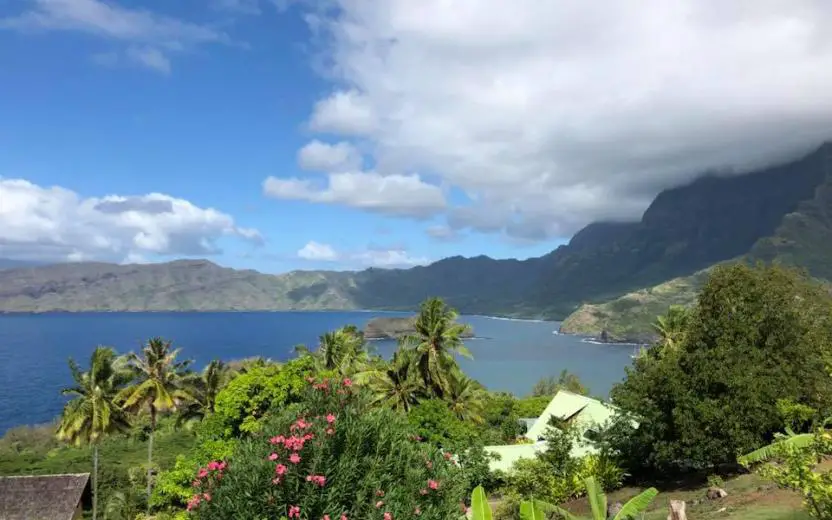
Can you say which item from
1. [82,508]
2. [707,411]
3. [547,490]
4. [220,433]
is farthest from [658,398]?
[82,508]

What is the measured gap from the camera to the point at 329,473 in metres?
8.84

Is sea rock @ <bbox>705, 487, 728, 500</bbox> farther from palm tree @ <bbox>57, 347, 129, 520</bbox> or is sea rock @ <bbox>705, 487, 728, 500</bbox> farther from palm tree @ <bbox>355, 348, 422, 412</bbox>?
palm tree @ <bbox>57, 347, 129, 520</bbox>

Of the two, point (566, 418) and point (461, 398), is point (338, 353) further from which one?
point (566, 418)

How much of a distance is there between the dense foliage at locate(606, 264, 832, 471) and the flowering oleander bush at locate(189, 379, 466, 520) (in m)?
18.7

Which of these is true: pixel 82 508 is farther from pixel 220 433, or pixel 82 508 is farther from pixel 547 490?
pixel 547 490

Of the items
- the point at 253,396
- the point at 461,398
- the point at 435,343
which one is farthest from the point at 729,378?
the point at 253,396

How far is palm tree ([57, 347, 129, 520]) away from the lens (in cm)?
3688

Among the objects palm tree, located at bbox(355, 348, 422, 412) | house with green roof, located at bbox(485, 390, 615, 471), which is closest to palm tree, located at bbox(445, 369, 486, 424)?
palm tree, located at bbox(355, 348, 422, 412)

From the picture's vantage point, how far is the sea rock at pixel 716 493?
71.2ft

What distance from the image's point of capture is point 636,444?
98.7 feet

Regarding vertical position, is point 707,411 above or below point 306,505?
below

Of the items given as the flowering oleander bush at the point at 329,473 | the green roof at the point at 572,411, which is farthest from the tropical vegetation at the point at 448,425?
the green roof at the point at 572,411

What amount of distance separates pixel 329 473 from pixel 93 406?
35.2m

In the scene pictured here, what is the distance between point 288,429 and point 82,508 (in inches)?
1647
